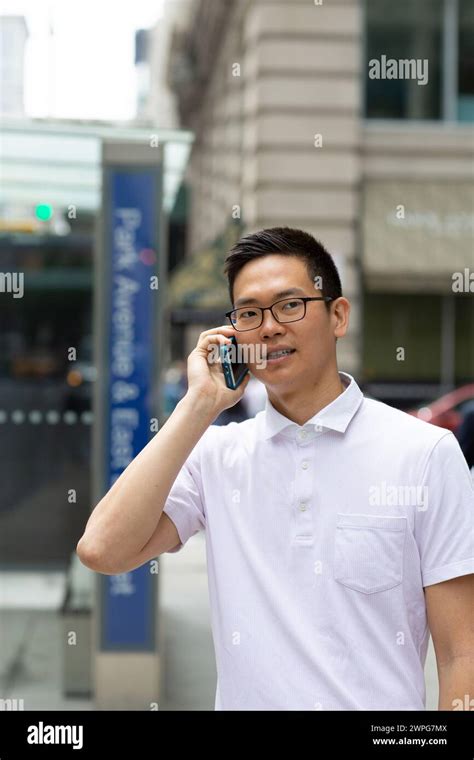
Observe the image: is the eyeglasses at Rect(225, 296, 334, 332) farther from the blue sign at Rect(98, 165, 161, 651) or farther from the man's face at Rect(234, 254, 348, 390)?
the blue sign at Rect(98, 165, 161, 651)

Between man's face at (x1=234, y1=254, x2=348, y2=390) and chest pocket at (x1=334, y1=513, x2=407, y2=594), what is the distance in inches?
11.4

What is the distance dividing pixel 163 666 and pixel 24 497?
401cm

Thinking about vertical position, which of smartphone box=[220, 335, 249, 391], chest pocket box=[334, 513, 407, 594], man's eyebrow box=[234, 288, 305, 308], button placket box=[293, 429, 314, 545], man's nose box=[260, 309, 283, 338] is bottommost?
chest pocket box=[334, 513, 407, 594]

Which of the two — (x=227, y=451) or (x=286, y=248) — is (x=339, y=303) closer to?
(x=286, y=248)

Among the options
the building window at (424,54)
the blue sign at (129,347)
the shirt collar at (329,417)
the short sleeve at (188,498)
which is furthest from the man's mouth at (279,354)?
the building window at (424,54)

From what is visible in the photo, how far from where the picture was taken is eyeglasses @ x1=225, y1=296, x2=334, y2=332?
1722mm

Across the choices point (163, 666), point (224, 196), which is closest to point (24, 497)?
point (163, 666)

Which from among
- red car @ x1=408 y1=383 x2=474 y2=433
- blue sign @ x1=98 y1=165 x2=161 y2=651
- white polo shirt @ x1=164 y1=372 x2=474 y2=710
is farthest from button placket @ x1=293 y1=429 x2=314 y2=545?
red car @ x1=408 y1=383 x2=474 y2=433

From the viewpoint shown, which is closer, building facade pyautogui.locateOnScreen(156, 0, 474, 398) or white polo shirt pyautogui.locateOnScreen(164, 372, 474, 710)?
white polo shirt pyautogui.locateOnScreen(164, 372, 474, 710)

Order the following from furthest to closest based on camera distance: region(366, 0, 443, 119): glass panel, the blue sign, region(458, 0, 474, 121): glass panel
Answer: region(458, 0, 474, 121): glass panel → region(366, 0, 443, 119): glass panel → the blue sign

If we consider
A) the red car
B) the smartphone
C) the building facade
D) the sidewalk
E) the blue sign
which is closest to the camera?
the smartphone

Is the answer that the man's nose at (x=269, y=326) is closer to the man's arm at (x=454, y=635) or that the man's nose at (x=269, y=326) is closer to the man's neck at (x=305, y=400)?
the man's neck at (x=305, y=400)

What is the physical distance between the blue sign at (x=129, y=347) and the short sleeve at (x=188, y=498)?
3050 mm
